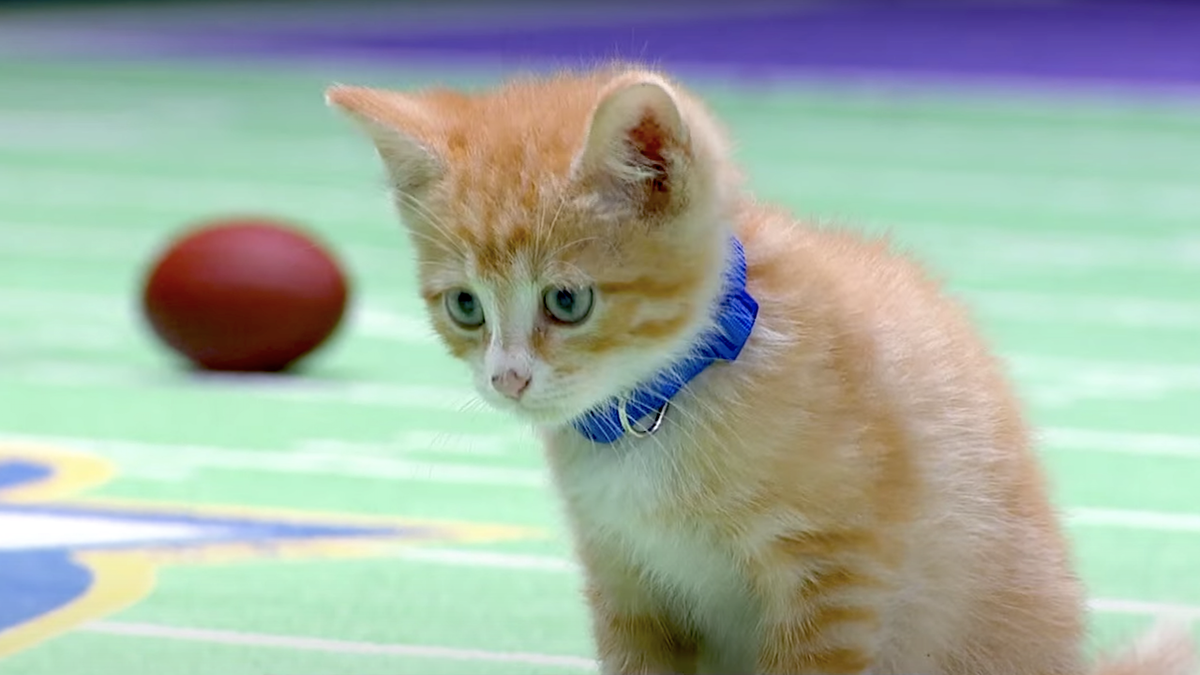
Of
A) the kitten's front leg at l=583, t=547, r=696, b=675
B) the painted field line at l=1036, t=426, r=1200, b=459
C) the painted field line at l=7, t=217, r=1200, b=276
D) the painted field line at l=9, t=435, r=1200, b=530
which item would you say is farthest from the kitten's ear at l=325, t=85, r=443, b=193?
the painted field line at l=7, t=217, r=1200, b=276

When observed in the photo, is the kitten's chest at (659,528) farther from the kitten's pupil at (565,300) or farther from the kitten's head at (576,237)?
the kitten's pupil at (565,300)

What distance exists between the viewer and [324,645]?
4.68 m

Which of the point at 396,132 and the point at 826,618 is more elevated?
the point at 396,132

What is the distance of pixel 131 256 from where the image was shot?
9.86 m

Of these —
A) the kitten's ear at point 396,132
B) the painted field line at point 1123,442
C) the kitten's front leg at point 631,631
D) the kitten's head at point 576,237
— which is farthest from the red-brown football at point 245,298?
the kitten's head at point 576,237

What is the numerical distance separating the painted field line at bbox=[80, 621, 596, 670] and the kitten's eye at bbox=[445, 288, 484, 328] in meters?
0.99

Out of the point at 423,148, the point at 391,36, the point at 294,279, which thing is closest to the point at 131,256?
the point at 294,279

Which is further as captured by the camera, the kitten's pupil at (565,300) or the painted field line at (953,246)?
the painted field line at (953,246)

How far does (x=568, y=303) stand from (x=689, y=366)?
0.23 metres

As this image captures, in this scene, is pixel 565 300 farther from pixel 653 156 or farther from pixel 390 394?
pixel 390 394

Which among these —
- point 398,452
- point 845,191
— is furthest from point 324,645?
point 845,191

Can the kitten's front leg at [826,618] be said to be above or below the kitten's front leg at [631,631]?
above

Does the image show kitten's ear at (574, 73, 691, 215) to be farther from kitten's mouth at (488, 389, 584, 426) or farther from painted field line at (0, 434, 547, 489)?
painted field line at (0, 434, 547, 489)

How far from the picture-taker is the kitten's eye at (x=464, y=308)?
3.71 metres
